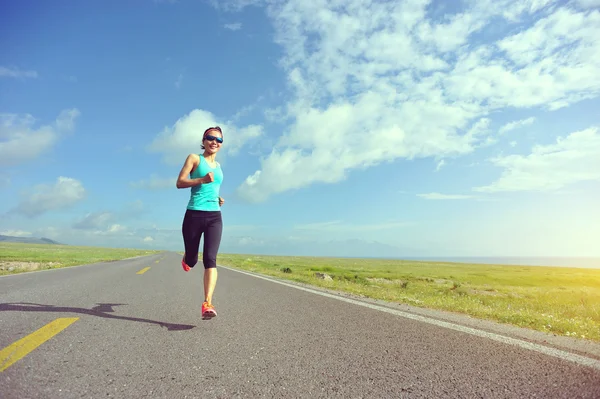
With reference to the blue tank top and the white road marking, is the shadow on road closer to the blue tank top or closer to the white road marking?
the blue tank top

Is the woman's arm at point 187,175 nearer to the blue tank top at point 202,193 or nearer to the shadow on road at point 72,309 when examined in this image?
the blue tank top at point 202,193

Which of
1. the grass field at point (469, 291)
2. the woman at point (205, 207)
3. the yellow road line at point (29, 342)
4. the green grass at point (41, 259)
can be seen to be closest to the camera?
the yellow road line at point (29, 342)

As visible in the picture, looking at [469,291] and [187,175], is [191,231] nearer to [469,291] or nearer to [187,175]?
[187,175]

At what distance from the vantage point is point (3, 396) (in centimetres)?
223

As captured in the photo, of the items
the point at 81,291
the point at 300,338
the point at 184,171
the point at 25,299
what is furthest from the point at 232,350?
the point at 81,291

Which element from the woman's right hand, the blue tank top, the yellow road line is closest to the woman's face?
the blue tank top

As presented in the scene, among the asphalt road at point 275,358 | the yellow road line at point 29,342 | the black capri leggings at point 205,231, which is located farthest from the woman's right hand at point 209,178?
the yellow road line at point 29,342

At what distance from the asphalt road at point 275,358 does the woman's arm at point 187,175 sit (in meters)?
1.87

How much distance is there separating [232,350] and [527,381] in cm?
253

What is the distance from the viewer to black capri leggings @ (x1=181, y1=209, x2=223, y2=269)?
15.7 ft

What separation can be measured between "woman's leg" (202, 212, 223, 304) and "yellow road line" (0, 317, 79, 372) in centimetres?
177

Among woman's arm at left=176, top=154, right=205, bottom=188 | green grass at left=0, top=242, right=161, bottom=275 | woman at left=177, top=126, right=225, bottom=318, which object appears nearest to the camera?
woman's arm at left=176, top=154, right=205, bottom=188

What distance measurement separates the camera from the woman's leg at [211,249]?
4.77 m

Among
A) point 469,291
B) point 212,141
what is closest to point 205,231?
point 212,141
